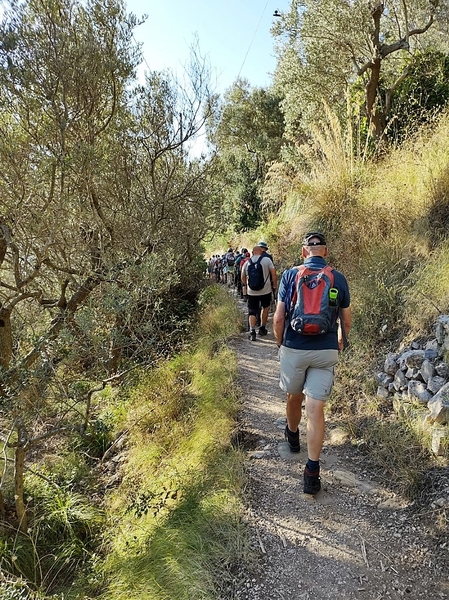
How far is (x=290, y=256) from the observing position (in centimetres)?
866

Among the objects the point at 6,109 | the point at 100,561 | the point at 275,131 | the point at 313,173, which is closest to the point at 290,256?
the point at 313,173

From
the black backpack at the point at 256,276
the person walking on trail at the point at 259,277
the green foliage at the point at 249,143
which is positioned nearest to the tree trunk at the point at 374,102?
the person walking on trail at the point at 259,277

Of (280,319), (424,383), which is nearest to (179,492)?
(280,319)

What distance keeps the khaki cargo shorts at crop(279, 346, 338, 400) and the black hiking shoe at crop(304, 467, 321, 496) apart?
0.58m

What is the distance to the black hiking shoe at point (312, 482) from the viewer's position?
2.73m

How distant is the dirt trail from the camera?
2135 millimetres

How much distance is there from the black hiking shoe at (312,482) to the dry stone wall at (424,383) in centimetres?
91

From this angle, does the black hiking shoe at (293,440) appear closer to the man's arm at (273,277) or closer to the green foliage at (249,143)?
the man's arm at (273,277)

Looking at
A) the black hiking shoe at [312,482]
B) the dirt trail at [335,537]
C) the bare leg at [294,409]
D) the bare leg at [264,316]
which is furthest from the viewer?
the bare leg at [264,316]

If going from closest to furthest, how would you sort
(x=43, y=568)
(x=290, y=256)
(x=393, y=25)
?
1. (x=43, y=568)
2. (x=290, y=256)
3. (x=393, y=25)

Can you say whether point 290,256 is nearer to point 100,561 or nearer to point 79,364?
point 79,364

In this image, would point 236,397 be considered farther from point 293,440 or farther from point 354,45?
point 354,45

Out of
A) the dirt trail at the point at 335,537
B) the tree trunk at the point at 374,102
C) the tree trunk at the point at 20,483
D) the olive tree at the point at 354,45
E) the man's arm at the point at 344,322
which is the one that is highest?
the olive tree at the point at 354,45

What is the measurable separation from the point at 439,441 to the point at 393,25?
1043cm
